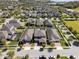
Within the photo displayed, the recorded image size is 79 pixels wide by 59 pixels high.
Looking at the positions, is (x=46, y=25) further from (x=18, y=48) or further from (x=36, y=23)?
(x=18, y=48)

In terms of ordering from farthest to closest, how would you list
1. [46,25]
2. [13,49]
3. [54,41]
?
[46,25], [54,41], [13,49]

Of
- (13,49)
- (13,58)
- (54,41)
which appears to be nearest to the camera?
(13,58)

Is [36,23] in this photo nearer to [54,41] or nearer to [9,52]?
[54,41]

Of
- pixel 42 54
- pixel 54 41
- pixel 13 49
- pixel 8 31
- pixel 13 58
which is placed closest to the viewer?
pixel 13 58

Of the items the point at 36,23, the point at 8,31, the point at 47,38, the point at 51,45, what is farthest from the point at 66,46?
the point at 36,23

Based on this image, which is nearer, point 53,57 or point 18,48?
point 53,57

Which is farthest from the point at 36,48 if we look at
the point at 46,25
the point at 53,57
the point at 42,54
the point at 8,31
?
the point at 46,25

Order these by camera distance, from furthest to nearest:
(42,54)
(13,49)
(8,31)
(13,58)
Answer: (8,31), (13,49), (42,54), (13,58)

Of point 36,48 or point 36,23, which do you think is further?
point 36,23

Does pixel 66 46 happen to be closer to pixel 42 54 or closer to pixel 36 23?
pixel 42 54
